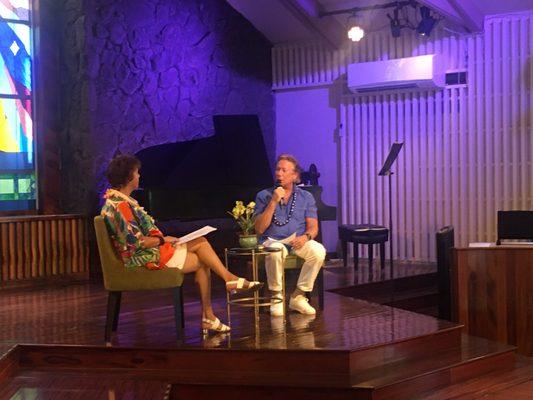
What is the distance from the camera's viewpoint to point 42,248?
742cm

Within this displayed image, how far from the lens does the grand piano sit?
7.50 metres

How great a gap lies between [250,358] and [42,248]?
3729 millimetres

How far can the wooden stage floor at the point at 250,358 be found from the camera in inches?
165

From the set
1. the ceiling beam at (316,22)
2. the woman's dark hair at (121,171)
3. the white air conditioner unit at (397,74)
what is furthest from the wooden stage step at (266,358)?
the ceiling beam at (316,22)

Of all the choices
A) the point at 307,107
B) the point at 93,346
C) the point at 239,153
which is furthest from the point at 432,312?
the point at 93,346

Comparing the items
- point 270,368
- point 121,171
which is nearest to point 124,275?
point 121,171

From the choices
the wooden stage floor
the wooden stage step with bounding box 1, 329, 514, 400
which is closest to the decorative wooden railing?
the wooden stage floor

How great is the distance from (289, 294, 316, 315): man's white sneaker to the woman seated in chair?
2.73 feet

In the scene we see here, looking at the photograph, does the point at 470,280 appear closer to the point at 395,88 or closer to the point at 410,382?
the point at 410,382

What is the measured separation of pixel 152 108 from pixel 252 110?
164 centimetres

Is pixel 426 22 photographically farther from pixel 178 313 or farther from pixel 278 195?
pixel 178 313

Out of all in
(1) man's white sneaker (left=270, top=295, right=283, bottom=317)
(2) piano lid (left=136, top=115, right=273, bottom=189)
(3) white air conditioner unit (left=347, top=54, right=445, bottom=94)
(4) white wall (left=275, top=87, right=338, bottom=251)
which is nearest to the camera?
(1) man's white sneaker (left=270, top=295, right=283, bottom=317)

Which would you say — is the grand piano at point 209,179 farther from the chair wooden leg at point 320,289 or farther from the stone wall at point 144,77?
the chair wooden leg at point 320,289

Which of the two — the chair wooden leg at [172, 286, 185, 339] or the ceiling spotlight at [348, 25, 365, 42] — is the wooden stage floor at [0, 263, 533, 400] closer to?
the chair wooden leg at [172, 286, 185, 339]
